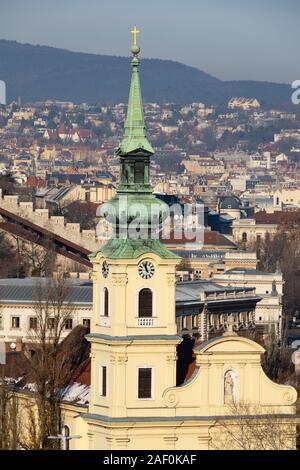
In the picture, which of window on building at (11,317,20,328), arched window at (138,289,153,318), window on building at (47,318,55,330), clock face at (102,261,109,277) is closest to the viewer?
arched window at (138,289,153,318)

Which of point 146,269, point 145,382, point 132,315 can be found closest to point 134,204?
point 146,269

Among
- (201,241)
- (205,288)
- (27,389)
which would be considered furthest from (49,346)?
(201,241)

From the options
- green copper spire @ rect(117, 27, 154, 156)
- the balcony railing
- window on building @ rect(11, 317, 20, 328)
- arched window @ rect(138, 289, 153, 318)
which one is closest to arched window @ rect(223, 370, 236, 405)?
the balcony railing

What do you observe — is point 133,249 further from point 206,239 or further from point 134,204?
point 206,239

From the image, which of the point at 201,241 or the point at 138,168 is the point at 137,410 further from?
the point at 201,241

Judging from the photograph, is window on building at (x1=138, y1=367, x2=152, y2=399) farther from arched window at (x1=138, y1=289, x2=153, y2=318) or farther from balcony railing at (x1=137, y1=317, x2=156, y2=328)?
arched window at (x1=138, y1=289, x2=153, y2=318)
